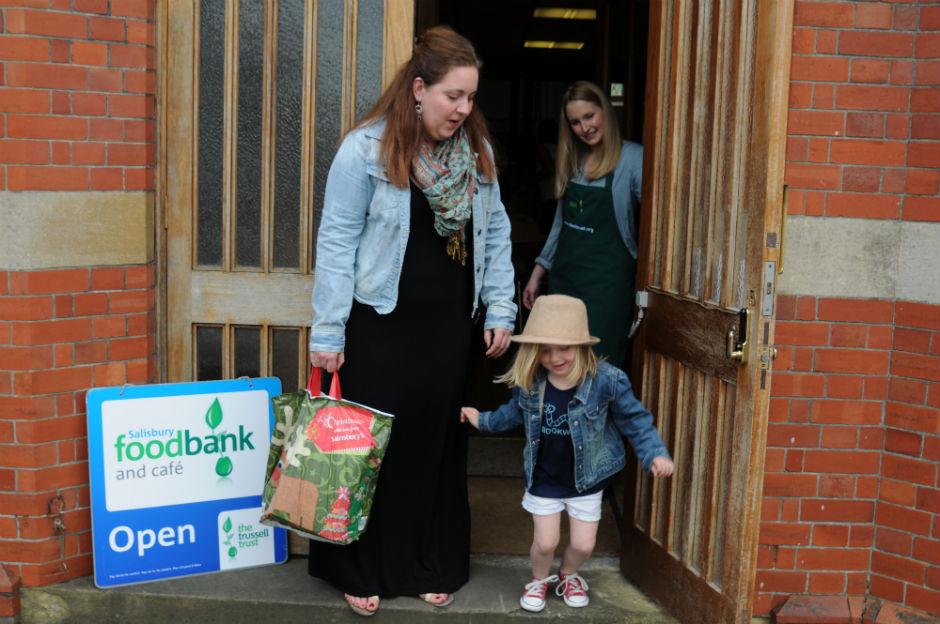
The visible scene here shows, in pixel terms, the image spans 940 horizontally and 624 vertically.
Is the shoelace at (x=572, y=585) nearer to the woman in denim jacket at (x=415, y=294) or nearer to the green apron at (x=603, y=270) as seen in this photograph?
the woman in denim jacket at (x=415, y=294)

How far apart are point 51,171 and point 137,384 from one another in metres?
0.86

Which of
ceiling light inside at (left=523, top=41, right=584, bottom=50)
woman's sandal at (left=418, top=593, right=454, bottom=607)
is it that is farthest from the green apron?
ceiling light inside at (left=523, top=41, right=584, bottom=50)

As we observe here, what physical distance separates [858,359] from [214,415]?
2421 millimetres

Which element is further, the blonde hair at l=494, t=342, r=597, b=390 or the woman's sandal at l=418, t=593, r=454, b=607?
the woman's sandal at l=418, t=593, r=454, b=607

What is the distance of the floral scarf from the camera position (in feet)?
12.1

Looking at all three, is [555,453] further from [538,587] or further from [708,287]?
[708,287]

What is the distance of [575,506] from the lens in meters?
3.93

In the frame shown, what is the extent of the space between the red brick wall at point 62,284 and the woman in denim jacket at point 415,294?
2.87 ft

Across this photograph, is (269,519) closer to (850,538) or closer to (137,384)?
(137,384)

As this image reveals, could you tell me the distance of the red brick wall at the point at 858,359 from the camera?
3.78m

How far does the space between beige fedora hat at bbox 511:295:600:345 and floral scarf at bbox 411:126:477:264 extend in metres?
0.42

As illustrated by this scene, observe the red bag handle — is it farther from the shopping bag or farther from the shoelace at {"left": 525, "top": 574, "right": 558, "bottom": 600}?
the shoelace at {"left": 525, "top": 574, "right": 558, "bottom": 600}

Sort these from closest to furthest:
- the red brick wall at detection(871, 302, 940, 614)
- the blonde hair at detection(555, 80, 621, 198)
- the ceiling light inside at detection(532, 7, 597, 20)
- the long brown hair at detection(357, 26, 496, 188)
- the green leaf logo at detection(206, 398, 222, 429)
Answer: the long brown hair at detection(357, 26, 496, 188), the red brick wall at detection(871, 302, 940, 614), the green leaf logo at detection(206, 398, 222, 429), the blonde hair at detection(555, 80, 621, 198), the ceiling light inside at detection(532, 7, 597, 20)

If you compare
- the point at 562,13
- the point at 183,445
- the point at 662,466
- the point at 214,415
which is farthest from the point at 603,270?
the point at 562,13
